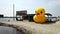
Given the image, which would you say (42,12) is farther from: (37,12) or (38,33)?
(38,33)

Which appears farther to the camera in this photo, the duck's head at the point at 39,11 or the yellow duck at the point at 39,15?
the duck's head at the point at 39,11

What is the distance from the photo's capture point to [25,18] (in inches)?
2051

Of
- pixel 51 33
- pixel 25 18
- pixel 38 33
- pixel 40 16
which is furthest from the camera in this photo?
pixel 25 18

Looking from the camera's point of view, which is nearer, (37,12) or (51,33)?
(51,33)

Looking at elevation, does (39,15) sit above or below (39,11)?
below

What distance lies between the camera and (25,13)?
52469 mm

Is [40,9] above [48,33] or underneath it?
above

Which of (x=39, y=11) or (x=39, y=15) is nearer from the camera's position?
(x=39, y=15)

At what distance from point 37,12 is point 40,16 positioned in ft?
3.59

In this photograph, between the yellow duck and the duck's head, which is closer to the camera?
the yellow duck

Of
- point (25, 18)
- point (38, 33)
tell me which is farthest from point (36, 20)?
point (38, 33)

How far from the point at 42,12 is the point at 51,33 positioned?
746 inches

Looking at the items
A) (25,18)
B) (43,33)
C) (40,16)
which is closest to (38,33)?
(43,33)

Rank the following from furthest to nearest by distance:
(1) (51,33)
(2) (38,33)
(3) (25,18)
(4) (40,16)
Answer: (3) (25,18)
(4) (40,16)
(2) (38,33)
(1) (51,33)
